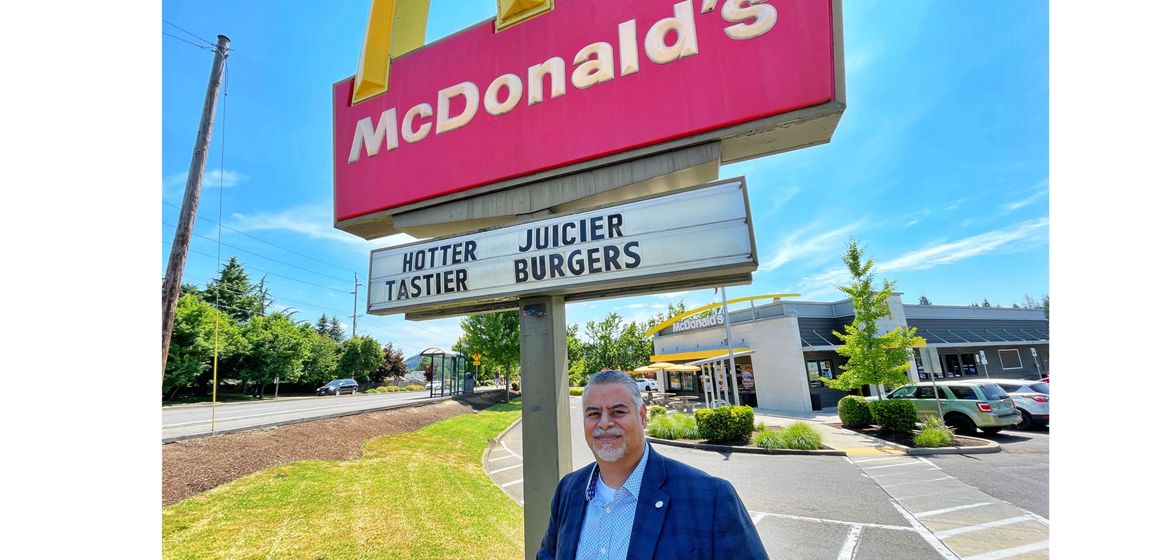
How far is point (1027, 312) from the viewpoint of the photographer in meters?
32.6

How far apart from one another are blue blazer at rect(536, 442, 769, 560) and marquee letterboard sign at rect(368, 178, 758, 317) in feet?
4.63

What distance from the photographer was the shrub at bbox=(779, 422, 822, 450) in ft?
38.7

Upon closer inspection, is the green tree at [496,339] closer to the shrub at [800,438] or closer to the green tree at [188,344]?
the green tree at [188,344]

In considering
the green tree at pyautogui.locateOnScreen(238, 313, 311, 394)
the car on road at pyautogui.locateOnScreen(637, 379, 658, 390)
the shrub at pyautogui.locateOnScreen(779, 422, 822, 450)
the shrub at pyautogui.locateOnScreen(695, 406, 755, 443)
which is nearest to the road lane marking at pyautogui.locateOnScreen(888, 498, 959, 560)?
the shrub at pyautogui.locateOnScreen(779, 422, 822, 450)

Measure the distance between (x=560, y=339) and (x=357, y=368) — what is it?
5241 centimetres

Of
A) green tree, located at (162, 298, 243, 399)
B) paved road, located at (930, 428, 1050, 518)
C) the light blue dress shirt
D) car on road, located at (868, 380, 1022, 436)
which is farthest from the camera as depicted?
green tree, located at (162, 298, 243, 399)

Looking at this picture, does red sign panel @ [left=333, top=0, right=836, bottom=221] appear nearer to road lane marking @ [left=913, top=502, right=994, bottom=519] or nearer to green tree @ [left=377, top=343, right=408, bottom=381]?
road lane marking @ [left=913, top=502, right=994, bottom=519]

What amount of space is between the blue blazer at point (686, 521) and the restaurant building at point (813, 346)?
19.3 m

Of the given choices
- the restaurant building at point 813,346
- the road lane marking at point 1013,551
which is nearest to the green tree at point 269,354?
the restaurant building at point 813,346

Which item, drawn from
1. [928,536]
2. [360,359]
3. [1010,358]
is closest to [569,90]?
[928,536]

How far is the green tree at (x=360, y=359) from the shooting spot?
48.1 metres

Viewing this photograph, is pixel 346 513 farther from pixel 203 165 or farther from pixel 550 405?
pixel 203 165

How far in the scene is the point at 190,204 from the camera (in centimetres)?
627

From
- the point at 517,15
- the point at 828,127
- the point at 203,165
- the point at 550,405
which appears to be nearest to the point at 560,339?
the point at 550,405
